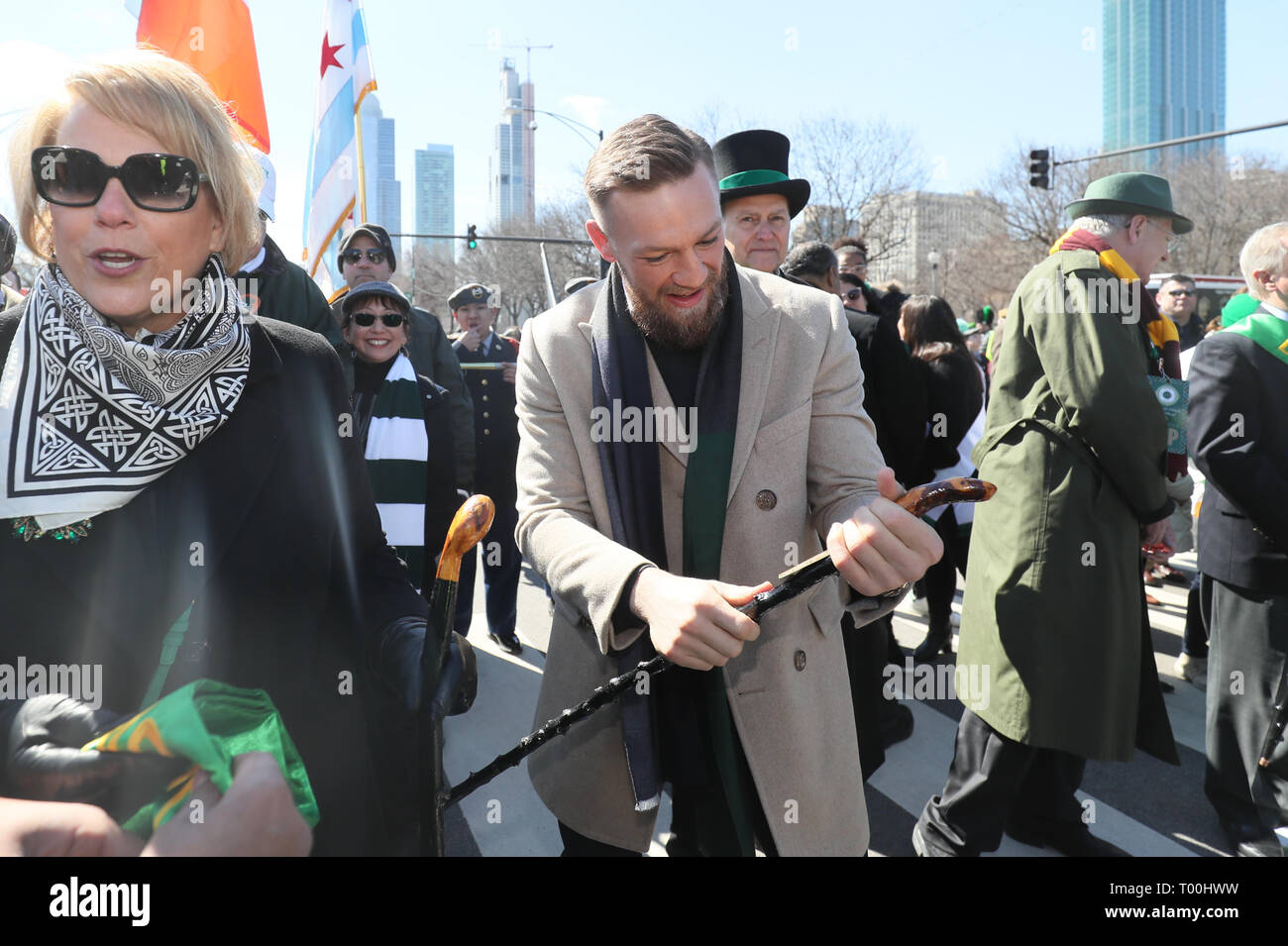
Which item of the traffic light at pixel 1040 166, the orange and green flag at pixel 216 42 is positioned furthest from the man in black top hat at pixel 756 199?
the traffic light at pixel 1040 166

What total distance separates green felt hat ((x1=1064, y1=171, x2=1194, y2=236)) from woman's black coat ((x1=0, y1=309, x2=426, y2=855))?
2.92m

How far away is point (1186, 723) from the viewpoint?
5.02 metres

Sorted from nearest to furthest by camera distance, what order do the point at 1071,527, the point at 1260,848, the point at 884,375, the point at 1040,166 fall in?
1. the point at 1071,527
2. the point at 1260,848
3. the point at 884,375
4. the point at 1040,166

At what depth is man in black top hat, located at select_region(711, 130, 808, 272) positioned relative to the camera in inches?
150

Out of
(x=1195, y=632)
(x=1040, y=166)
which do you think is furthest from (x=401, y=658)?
(x=1040, y=166)

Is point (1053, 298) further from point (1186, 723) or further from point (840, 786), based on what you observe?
point (1186, 723)

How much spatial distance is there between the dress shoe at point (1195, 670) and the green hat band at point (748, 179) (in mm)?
3996

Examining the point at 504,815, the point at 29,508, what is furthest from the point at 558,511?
the point at 504,815

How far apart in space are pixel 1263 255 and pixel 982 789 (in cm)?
233

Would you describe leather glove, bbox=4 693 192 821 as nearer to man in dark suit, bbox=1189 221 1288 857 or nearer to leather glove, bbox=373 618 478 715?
leather glove, bbox=373 618 478 715

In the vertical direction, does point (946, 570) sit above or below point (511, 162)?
below

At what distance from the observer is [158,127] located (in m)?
1.47

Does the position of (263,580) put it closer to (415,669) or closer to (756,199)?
(415,669)
